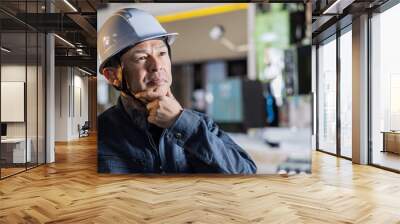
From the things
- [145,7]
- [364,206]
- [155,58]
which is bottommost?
[364,206]

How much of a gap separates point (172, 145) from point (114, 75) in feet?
4.25

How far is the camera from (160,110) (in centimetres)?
529

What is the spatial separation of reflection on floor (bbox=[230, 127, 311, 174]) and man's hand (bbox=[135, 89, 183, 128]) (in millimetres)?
901

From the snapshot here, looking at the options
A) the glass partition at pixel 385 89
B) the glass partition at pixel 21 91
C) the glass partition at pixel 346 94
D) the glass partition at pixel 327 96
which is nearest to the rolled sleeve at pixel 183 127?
the glass partition at pixel 21 91

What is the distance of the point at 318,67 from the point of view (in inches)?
365

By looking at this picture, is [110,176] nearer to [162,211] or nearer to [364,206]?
[162,211]

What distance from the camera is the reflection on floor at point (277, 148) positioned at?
5340mm

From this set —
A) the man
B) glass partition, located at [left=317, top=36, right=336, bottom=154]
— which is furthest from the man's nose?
glass partition, located at [left=317, top=36, right=336, bottom=154]

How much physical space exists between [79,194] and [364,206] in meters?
3.13

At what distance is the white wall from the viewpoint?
8.19 metres

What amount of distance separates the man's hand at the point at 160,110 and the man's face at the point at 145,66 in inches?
4.9

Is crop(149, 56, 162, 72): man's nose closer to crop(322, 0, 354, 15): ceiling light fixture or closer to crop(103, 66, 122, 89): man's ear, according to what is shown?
crop(103, 66, 122, 89): man's ear

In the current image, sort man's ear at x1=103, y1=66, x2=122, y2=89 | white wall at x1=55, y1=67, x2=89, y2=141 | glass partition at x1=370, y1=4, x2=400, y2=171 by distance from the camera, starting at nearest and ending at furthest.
A: man's ear at x1=103, y1=66, x2=122, y2=89 < glass partition at x1=370, y1=4, x2=400, y2=171 < white wall at x1=55, y1=67, x2=89, y2=141

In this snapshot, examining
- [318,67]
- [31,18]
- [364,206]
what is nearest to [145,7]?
[31,18]
